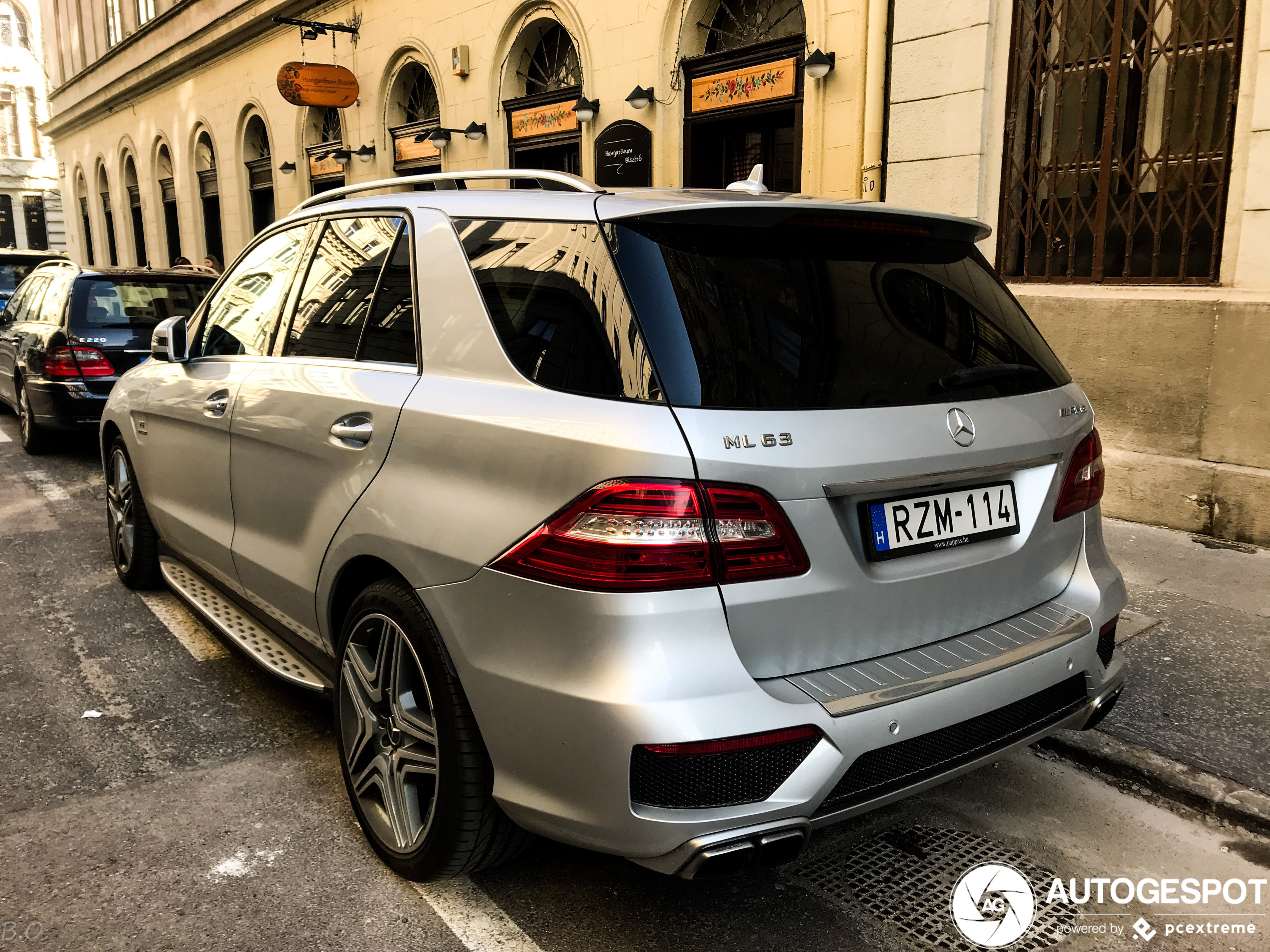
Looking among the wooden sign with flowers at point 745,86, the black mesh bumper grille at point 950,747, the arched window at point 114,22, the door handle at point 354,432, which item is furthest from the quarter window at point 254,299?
the arched window at point 114,22

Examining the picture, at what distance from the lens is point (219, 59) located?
21.5 m

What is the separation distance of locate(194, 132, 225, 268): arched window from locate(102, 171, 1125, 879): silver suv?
22.6m

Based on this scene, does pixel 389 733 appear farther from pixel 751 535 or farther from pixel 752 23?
pixel 752 23

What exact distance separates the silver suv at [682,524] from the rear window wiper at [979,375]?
0.01 m

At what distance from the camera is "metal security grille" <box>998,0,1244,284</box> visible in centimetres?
631

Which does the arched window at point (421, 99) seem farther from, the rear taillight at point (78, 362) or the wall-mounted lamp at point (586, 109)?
the rear taillight at point (78, 362)

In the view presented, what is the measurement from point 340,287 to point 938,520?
6.34ft

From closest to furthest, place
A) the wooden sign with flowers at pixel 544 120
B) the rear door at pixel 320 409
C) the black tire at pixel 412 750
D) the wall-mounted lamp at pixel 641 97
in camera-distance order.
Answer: the black tire at pixel 412 750
the rear door at pixel 320 409
the wall-mounted lamp at pixel 641 97
the wooden sign with flowers at pixel 544 120

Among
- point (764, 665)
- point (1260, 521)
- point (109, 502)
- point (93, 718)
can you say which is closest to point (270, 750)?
point (93, 718)

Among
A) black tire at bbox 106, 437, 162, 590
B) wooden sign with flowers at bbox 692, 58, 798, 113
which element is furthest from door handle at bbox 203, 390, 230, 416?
wooden sign with flowers at bbox 692, 58, 798, 113

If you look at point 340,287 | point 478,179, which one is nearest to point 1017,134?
point 478,179

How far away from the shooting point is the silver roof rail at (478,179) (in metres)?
2.67

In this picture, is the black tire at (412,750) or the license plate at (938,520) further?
the black tire at (412,750)

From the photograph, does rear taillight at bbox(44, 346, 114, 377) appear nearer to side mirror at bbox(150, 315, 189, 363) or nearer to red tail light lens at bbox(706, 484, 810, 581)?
side mirror at bbox(150, 315, 189, 363)
